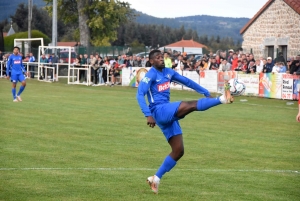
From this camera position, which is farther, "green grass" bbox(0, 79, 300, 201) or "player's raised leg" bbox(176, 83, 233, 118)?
"green grass" bbox(0, 79, 300, 201)

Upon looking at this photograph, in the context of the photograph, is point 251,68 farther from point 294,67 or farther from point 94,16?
point 94,16

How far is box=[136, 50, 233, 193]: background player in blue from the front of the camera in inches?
387

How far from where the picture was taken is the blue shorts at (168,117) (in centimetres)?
988

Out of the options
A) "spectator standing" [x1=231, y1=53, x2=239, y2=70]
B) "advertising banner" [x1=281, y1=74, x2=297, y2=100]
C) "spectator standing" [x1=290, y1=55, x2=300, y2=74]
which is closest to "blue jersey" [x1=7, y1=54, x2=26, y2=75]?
"spectator standing" [x1=231, y1=53, x2=239, y2=70]

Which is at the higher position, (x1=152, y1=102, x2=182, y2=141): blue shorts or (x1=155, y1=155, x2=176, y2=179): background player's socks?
(x1=152, y1=102, x2=182, y2=141): blue shorts

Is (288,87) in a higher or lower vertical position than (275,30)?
lower

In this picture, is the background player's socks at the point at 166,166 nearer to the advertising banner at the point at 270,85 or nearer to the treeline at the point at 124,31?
the advertising banner at the point at 270,85

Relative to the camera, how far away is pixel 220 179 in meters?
11.1

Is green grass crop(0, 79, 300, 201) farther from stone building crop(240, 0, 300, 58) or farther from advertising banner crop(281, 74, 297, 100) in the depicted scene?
stone building crop(240, 0, 300, 58)

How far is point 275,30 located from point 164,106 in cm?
3249

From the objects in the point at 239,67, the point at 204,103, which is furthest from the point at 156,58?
the point at 239,67

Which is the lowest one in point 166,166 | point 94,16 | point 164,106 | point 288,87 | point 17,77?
point 166,166

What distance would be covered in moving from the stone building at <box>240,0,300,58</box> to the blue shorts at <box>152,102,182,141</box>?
93.9 ft

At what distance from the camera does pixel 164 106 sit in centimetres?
1004
